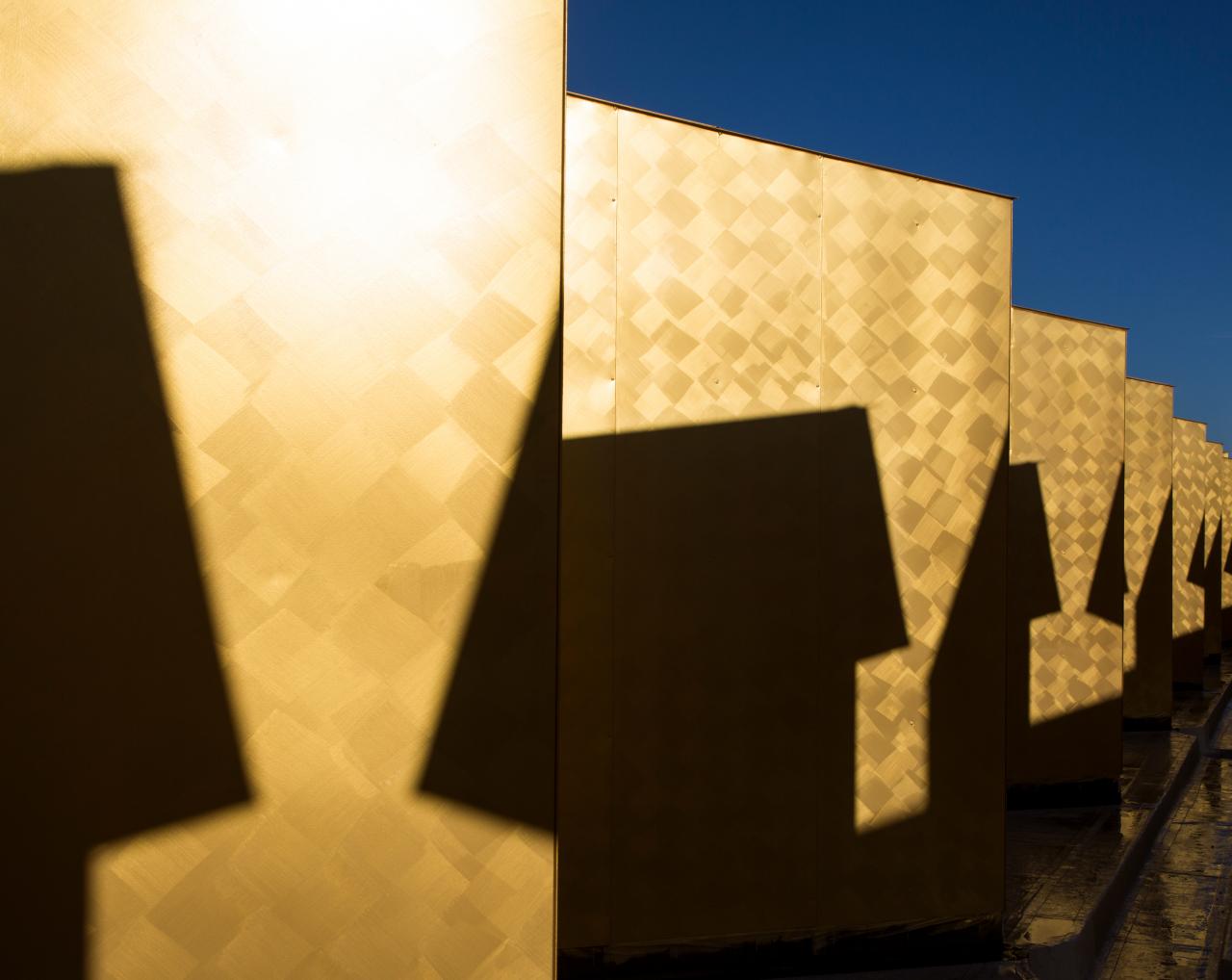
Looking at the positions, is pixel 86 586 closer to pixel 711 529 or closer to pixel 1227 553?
pixel 711 529

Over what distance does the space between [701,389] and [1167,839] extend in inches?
200

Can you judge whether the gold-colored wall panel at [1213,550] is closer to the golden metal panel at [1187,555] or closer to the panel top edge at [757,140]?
the golden metal panel at [1187,555]

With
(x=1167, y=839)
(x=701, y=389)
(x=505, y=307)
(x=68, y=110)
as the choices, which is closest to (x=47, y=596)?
(x=68, y=110)

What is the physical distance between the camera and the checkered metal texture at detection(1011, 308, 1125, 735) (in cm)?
709

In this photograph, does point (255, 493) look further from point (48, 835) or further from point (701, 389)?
point (701, 389)

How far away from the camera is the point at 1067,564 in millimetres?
7152

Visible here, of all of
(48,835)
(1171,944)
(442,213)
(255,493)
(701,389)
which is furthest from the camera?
(1171,944)

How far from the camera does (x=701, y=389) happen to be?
4.28 meters

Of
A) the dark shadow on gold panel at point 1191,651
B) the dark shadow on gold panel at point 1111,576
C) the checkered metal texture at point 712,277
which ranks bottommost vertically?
the dark shadow on gold panel at point 1191,651

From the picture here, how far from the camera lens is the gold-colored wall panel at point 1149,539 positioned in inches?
369

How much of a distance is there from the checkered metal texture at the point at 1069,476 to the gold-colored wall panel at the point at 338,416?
5.78 metres

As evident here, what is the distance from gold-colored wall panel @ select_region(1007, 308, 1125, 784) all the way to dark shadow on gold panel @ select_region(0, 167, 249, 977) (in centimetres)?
614

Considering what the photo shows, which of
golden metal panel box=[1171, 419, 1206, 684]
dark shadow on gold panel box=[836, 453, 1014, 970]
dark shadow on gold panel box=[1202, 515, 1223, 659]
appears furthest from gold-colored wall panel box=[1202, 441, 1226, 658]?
dark shadow on gold panel box=[836, 453, 1014, 970]

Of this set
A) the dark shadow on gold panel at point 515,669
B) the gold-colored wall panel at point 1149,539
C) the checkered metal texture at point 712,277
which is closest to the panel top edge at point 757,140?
the checkered metal texture at point 712,277
